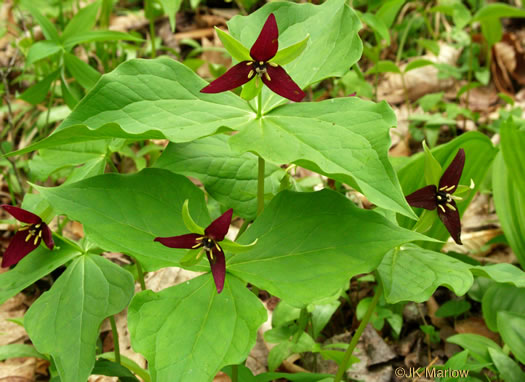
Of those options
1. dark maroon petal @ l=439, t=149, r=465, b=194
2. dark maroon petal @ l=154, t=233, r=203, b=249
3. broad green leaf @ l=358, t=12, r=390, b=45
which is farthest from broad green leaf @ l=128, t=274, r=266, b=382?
broad green leaf @ l=358, t=12, r=390, b=45

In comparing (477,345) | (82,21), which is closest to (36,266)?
(82,21)

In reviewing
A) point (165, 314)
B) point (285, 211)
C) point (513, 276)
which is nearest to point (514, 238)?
point (513, 276)

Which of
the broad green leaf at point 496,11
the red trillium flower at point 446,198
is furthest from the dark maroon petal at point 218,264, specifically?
the broad green leaf at point 496,11

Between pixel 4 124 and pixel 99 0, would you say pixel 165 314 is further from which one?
pixel 4 124

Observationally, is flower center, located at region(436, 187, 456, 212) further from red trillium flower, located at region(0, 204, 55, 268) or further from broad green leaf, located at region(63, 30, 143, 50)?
broad green leaf, located at region(63, 30, 143, 50)

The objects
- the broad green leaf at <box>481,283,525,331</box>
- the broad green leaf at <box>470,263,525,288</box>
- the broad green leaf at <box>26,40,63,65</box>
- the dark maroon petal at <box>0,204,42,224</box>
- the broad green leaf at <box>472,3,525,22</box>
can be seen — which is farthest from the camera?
the broad green leaf at <box>472,3,525,22</box>

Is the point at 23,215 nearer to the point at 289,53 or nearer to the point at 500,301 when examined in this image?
the point at 289,53
